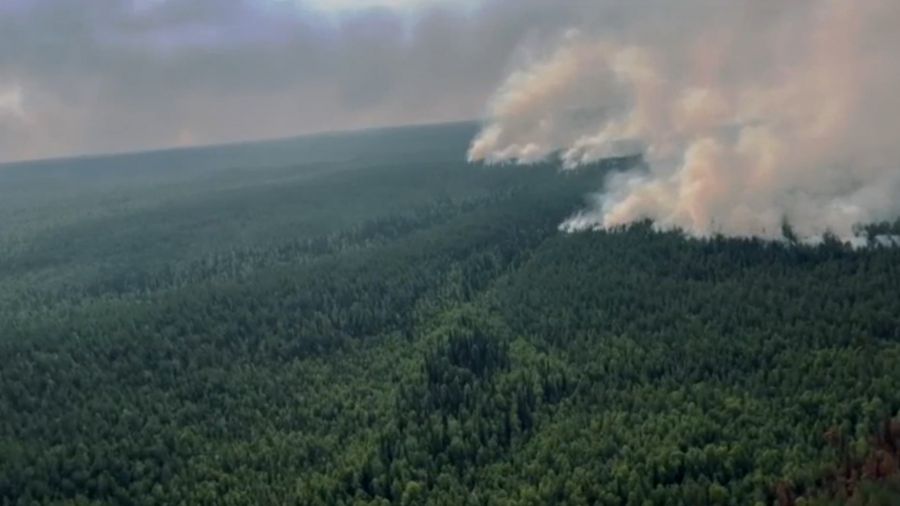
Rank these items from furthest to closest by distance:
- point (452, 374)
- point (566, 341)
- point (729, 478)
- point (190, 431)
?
point (566, 341) < point (452, 374) < point (190, 431) < point (729, 478)

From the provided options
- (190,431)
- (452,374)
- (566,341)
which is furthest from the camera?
(566,341)

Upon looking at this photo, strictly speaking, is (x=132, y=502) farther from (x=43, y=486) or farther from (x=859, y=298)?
(x=859, y=298)

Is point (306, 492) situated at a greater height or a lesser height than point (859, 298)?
lesser

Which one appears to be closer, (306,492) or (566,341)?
(306,492)

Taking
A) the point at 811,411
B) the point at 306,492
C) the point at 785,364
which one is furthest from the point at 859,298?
the point at 306,492

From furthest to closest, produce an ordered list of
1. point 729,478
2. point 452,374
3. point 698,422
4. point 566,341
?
1. point 566,341
2. point 452,374
3. point 698,422
4. point 729,478

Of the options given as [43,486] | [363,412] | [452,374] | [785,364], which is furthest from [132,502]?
[785,364]

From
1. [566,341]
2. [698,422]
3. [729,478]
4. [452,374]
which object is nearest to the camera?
[729,478]

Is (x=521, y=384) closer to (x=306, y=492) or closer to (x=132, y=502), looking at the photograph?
(x=306, y=492)

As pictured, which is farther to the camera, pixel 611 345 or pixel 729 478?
pixel 611 345
